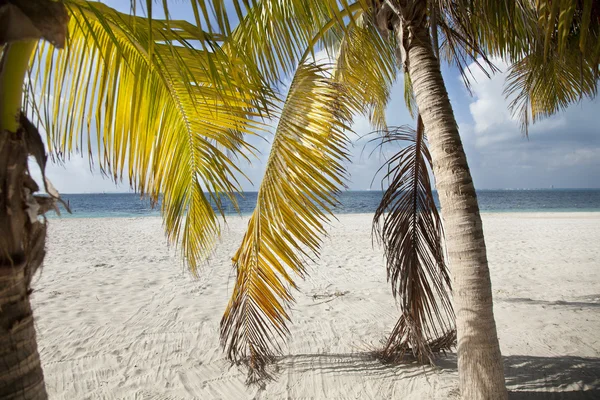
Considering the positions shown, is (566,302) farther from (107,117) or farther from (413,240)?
(107,117)

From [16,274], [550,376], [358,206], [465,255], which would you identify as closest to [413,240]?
[465,255]

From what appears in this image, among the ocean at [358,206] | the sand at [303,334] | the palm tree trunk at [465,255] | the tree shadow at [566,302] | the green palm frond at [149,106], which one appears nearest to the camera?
the green palm frond at [149,106]

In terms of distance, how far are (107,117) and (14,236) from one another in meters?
1.09

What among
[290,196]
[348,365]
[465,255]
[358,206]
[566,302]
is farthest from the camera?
[358,206]

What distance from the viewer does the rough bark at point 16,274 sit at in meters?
0.93

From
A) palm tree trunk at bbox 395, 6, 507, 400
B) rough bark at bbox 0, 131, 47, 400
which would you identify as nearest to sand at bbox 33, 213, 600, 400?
palm tree trunk at bbox 395, 6, 507, 400

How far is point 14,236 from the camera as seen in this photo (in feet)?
3.11

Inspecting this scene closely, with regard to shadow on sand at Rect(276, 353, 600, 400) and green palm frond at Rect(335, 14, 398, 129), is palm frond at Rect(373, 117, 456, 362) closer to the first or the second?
shadow on sand at Rect(276, 353, 600, 400)

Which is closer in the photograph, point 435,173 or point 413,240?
point 435,173

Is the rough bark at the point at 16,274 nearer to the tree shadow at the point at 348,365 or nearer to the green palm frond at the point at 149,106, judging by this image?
the green palm frond at the point at 149,106

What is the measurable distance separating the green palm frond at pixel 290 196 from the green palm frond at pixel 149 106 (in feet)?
1.03

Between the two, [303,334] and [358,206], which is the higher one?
[358,206]

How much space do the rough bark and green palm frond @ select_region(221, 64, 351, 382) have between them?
154cm

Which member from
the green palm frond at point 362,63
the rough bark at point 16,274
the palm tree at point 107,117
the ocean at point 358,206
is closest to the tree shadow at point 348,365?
the palm tree at point 107,117
